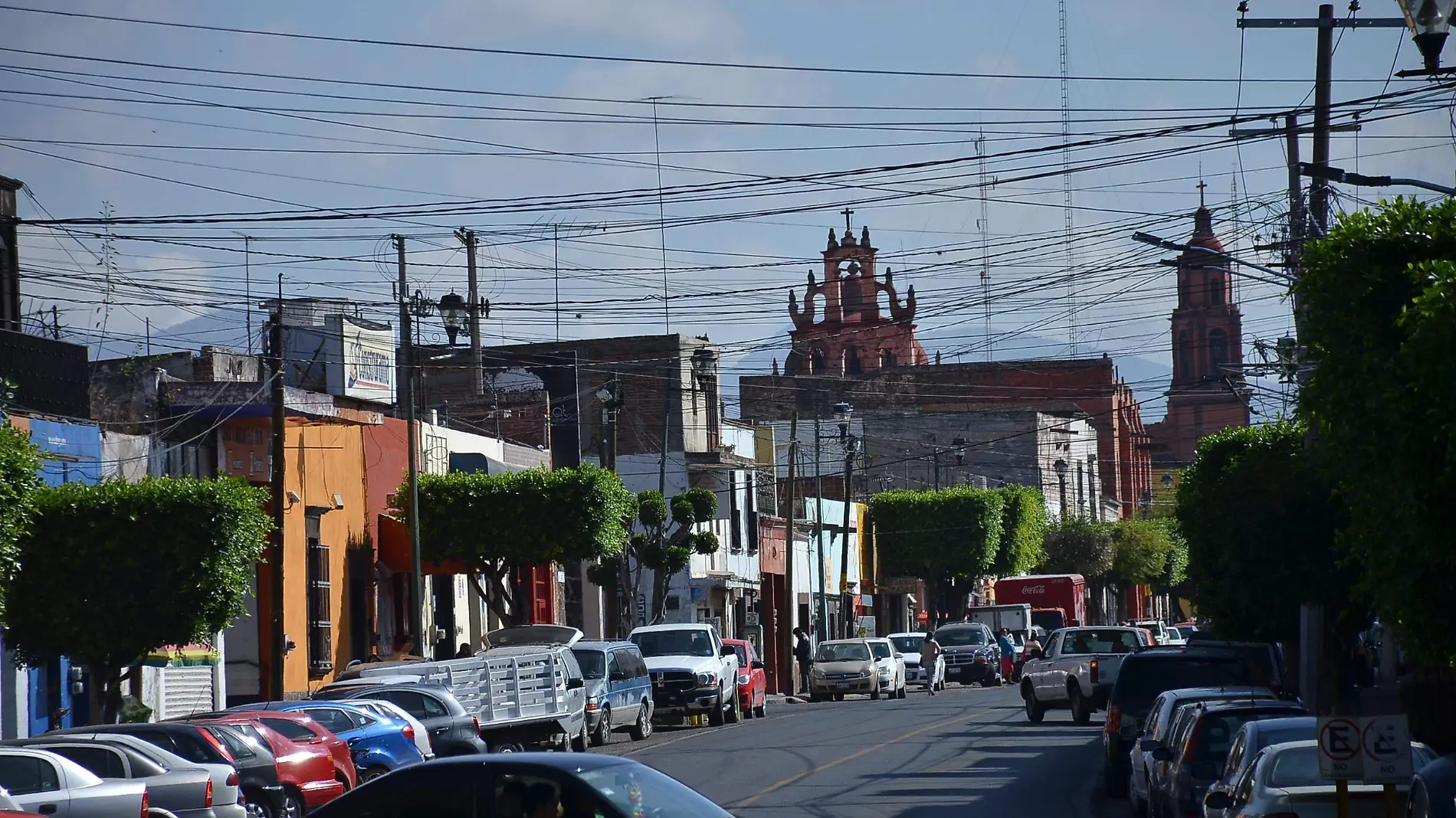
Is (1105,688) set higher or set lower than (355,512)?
lower

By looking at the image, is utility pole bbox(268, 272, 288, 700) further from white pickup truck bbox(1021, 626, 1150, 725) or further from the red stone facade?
the red stone facade

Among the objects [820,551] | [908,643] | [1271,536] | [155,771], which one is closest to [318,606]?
[1271,536]

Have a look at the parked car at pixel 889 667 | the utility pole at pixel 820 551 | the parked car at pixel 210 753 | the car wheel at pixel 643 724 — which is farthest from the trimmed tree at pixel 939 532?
the parked car at pixel 210 753

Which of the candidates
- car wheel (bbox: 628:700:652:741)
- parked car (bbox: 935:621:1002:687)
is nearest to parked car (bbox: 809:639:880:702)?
parked car (bbox: 935:621:1002:687)

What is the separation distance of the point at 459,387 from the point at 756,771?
4168 centimetres

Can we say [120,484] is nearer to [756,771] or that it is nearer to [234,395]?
[234,395]

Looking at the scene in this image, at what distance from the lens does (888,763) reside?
88.5 ft

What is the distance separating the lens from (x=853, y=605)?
75.1 m

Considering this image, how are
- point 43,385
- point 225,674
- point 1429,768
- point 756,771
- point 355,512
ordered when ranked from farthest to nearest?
point 355,512
point 225,674
point 43,385
point 756,771
point 1429,768

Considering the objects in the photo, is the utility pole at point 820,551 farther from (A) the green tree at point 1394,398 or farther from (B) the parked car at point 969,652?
(A) the green tree at point 1394,398

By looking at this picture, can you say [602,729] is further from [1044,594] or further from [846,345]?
[846,345]

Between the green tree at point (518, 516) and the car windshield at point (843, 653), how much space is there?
11.5 meters

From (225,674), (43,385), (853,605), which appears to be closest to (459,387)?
(853,605)

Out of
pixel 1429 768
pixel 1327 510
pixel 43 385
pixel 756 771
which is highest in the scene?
pixel 43 385
